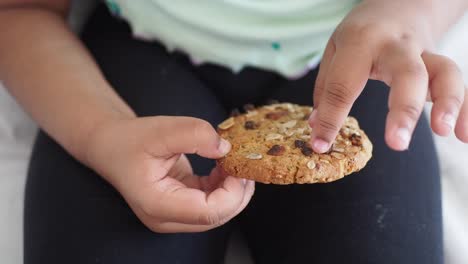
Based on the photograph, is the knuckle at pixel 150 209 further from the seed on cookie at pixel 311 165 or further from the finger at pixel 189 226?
the seed on cookie at pixel 311 165

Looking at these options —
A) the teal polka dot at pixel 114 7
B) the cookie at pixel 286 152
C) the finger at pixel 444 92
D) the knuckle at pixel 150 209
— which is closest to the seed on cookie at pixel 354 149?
the cookie at pixel 286 152

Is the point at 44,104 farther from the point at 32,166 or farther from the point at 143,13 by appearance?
the point at 143,13

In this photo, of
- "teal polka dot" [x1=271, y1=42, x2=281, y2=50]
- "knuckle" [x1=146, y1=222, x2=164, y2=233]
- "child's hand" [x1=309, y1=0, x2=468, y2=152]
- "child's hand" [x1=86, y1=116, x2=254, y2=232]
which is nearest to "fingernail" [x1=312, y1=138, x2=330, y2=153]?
"child's hand" [x1=309, y1=0, x2=468, y2=152]

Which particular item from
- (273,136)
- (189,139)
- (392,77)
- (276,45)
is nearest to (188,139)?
(189,139)

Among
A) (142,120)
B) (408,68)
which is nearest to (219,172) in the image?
(142,120)

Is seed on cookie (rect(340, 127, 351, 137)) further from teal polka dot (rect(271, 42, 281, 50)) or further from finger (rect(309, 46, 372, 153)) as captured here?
teal polka dot (rect(271, 42, 281, 50))

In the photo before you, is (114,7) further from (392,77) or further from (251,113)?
(392,77)
